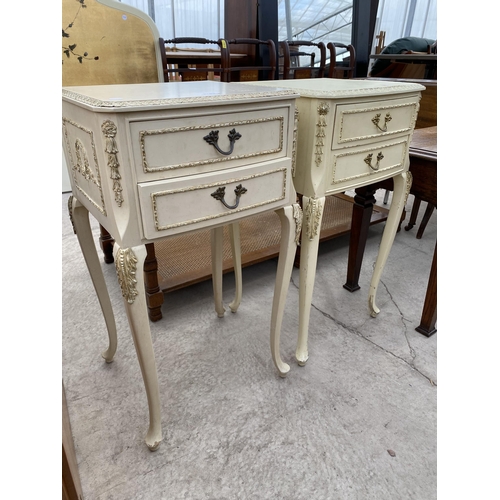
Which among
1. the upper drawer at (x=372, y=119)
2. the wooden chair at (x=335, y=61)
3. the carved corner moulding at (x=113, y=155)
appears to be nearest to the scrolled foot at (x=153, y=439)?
the carved corner moulding at (x=113, y=155)

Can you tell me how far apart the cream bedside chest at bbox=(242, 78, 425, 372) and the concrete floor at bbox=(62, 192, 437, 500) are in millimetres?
235

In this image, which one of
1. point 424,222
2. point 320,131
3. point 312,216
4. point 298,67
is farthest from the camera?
point 298,67

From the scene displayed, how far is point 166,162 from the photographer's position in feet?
2.41

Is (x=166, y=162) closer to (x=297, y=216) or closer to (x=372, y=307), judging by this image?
(x=297, y=216)

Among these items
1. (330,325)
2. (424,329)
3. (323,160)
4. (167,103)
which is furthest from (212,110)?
(424,329)

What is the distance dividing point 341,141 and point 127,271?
0.65m

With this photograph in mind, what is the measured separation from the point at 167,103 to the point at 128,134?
9 centimetres

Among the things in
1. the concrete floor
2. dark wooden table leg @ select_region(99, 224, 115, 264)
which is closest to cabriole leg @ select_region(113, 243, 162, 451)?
the concrete floor

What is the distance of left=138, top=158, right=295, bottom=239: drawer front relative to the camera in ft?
2.46

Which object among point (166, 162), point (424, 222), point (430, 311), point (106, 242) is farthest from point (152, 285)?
point (424, 222)

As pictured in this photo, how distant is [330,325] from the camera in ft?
4.88

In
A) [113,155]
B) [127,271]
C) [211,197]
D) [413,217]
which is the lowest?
[413,217]

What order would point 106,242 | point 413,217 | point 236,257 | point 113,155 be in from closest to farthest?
point 113,155, point 236,257, point 106,242, point 413,217

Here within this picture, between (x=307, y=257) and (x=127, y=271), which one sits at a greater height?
(x=127, y=271)
